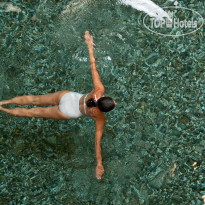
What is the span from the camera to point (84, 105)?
2.51 meters

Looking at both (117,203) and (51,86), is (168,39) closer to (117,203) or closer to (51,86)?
(51,86)

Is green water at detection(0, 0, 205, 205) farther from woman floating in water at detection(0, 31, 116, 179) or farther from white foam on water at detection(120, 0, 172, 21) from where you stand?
woman floating in water at detection(0, 31, 116, 179)

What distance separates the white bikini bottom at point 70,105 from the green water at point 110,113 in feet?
2.95

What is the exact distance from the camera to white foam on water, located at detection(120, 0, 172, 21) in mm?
3631

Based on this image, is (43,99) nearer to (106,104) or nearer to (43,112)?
(43,112)

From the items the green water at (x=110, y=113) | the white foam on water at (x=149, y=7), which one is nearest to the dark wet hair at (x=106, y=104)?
the green water at (x=110, y=113)

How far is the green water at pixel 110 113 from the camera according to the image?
11.3ft

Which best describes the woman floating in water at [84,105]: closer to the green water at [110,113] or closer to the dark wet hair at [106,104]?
the dark wet hair at [106,104]

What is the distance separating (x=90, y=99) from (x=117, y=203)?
1761 millimetres

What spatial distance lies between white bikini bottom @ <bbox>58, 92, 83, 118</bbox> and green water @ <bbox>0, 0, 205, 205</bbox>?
899 mm

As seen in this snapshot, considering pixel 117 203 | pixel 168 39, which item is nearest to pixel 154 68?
pixel 168 39

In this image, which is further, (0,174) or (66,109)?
(0,174)

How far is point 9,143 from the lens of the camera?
11.5ft

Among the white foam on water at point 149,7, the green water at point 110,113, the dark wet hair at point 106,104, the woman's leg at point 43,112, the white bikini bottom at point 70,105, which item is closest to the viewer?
the dark wet hair at point 106,104
